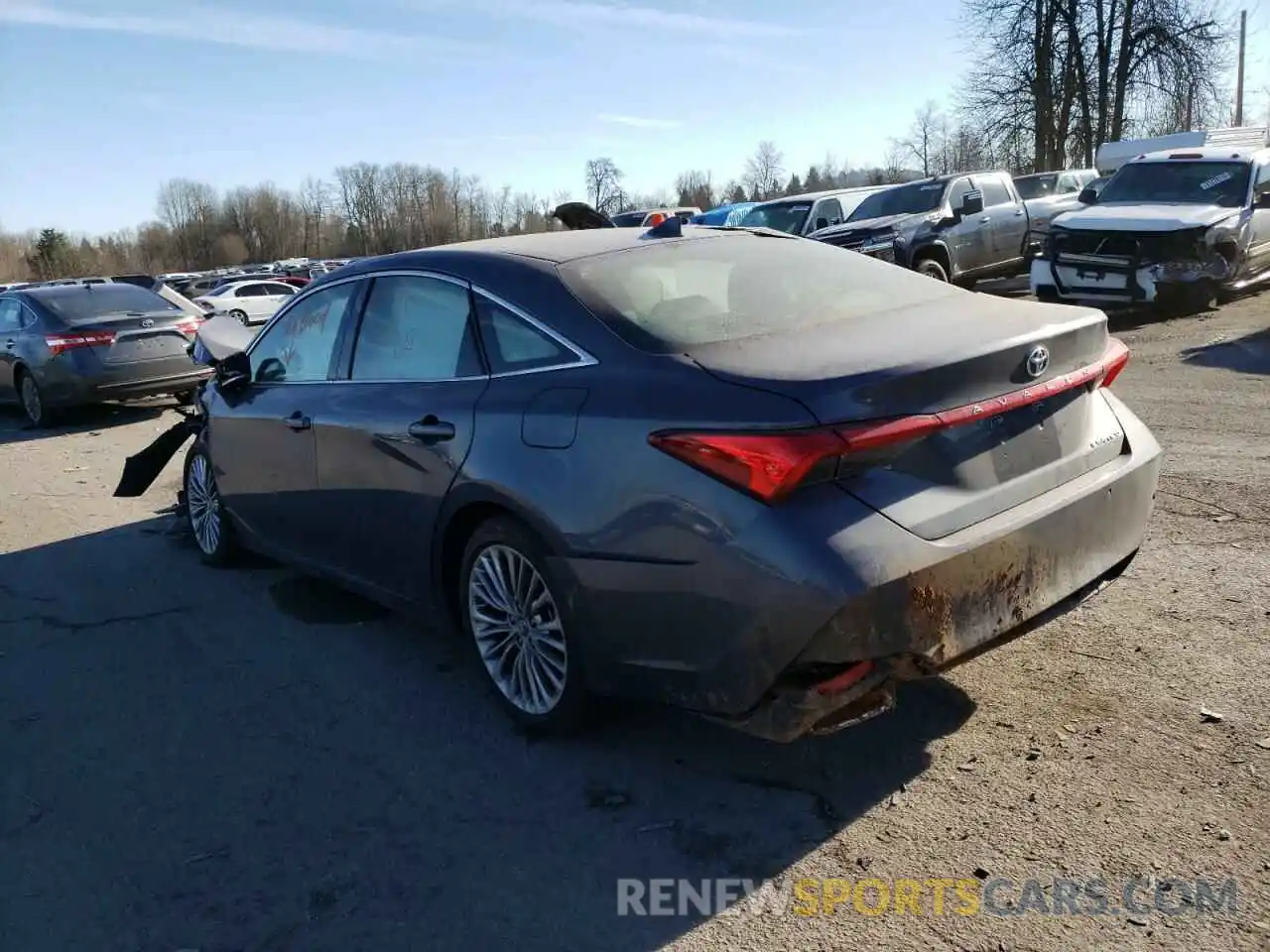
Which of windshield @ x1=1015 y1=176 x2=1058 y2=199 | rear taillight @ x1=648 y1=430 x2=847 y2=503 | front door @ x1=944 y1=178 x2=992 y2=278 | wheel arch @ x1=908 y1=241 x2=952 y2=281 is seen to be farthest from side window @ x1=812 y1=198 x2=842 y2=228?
rear taillight @ x1=648 y1=430 x2=847 y2=503

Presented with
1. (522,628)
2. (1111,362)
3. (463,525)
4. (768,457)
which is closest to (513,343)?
(463,525)

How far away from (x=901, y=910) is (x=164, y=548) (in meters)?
5.19

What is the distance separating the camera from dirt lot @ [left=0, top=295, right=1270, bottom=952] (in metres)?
2.76

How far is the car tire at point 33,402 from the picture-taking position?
38.2 feet

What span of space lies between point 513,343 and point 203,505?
3194 millimetres

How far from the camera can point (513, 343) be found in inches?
145

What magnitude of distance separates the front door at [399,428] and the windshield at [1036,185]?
2009 centimetres

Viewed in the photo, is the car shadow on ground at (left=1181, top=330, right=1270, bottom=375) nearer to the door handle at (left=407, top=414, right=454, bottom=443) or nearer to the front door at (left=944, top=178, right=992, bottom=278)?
the front door at (left=944, top=178, right=992, bottom=278)

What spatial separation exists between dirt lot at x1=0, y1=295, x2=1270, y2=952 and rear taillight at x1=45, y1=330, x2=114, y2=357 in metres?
7.26

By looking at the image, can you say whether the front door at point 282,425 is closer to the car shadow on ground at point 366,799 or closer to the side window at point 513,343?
the car shadow on ground at point 366,799

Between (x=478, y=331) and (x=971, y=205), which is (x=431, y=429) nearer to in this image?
(x=478, y=331)

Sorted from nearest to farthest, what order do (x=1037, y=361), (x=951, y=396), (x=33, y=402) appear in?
1. (x=951, y=396)
2. (x=1037, y=361)
3. (x=33, y=402)

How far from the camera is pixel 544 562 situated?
133 inches

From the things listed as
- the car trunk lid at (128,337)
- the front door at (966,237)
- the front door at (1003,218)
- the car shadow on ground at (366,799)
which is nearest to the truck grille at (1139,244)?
the front door at (966,237)
